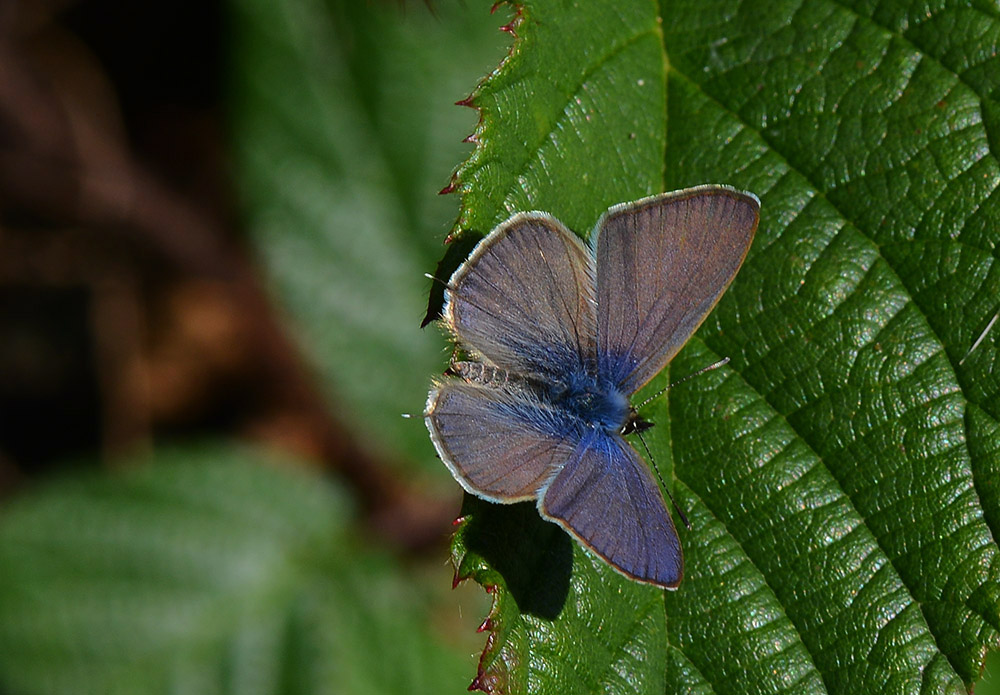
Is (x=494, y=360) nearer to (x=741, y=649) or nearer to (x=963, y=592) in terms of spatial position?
(x=741, y=649)

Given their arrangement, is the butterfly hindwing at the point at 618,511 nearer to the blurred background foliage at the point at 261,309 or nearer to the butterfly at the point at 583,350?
the butterfly at the point at 583,350

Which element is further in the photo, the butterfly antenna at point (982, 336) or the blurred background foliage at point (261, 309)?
the blurred background foliage at point (261, 309)

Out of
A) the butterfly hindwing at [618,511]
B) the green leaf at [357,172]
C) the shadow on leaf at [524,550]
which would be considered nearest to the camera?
the butterfly hindwing at [618,511]

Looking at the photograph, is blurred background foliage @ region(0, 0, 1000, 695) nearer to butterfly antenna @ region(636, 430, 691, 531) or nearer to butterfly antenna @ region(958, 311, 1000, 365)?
butterfly antenna @ region(636, 430, 691, 531)

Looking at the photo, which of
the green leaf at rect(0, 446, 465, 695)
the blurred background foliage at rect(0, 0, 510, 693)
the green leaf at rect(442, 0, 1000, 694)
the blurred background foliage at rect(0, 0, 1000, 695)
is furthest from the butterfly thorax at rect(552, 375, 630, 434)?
the green leaf at rect(0, 446, 465, 695)

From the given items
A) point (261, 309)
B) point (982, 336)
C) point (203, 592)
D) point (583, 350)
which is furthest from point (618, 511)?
point (261, 309)

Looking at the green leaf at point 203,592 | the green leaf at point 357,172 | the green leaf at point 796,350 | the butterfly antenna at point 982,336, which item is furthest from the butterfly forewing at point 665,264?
the green leaf at point 203,592
